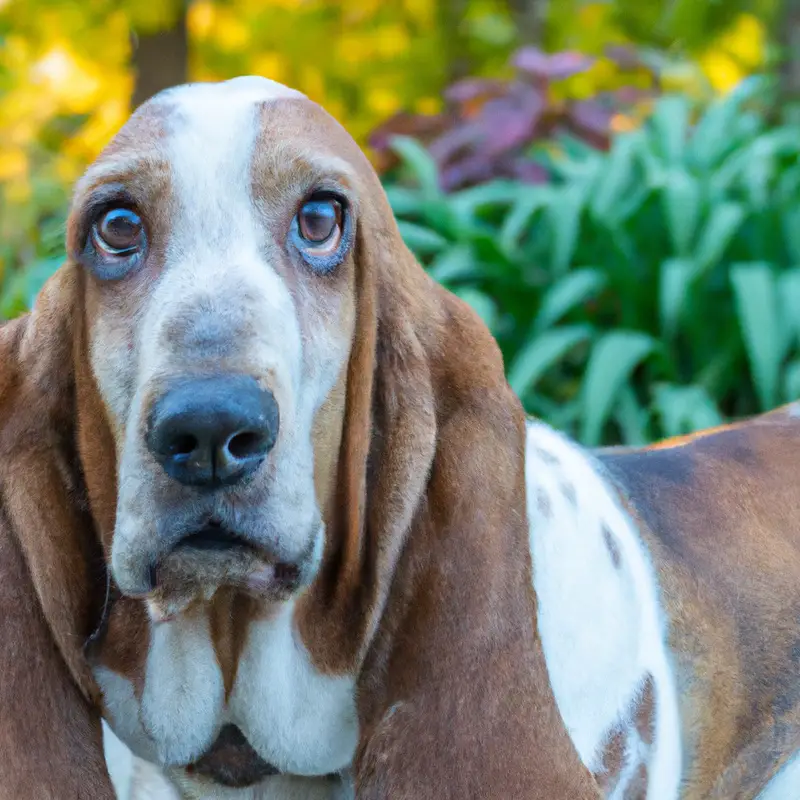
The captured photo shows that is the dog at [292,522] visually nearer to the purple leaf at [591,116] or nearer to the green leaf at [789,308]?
the green leaf at [789,308]

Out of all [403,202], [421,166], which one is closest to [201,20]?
[421,166]

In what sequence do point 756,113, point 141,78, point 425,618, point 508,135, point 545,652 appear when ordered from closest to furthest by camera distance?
point 425,618
point 545,652
point 508,135
point 756,113
point 141,78

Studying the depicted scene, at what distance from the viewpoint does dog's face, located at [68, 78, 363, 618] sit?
1.91m

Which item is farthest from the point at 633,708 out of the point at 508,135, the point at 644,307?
the point at 508,135

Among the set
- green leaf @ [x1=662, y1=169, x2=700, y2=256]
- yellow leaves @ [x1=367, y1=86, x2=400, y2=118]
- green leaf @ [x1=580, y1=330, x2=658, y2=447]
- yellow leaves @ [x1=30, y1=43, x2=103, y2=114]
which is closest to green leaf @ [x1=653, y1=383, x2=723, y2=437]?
green leaf @ [x1=580, y1=330, x2=658, y2=447]

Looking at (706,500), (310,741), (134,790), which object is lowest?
(134,790)

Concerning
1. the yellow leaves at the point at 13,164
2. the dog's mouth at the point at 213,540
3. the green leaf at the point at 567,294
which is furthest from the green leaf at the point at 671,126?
the dog's mouth at the point at 213,540

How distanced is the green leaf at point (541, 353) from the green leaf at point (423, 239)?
27.1 inches

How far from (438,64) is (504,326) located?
7149 mm

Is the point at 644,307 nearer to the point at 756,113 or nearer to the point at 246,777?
the point at 756,113

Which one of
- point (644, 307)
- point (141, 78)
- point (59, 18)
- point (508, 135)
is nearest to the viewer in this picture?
point (644, 307)

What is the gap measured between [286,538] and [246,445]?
0.21 m

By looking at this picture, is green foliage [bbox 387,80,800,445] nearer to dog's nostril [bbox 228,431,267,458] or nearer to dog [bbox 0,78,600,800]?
dog [bbox 0,78,600,800]

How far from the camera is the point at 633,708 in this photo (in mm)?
2580
